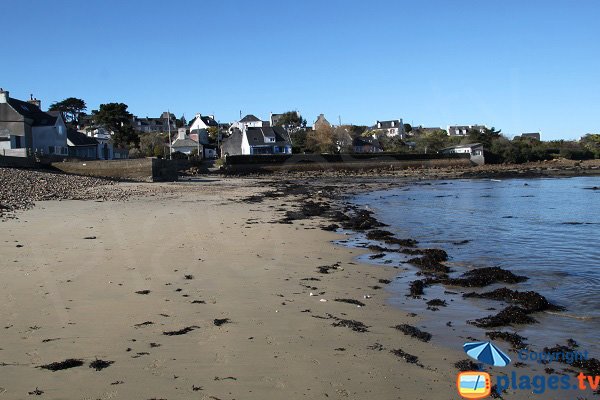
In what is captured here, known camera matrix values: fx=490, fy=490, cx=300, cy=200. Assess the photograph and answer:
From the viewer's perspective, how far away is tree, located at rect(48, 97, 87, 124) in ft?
296

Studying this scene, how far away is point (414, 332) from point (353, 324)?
668 mm

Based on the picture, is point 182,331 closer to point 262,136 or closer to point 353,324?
point 353,324

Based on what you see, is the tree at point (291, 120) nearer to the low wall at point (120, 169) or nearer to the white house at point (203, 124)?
the white house at point (203, 124)

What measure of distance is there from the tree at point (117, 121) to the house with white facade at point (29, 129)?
19.1 meters

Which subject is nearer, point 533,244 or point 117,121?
point 533,244

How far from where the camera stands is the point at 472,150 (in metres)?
82.1

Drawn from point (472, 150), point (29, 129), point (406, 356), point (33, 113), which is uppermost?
point (33, 113)

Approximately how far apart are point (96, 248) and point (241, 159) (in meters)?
53.1

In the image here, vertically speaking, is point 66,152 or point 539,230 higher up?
point 66,152

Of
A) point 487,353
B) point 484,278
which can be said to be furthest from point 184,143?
point 487,353

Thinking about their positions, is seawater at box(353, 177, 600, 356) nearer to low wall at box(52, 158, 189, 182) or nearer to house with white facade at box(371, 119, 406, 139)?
low wall at box(52, 158, 189, 182)

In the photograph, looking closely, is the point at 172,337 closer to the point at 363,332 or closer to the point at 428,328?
the point at 363,332

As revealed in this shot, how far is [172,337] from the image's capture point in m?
4.88

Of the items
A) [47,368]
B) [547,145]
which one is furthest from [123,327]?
[547,145]
